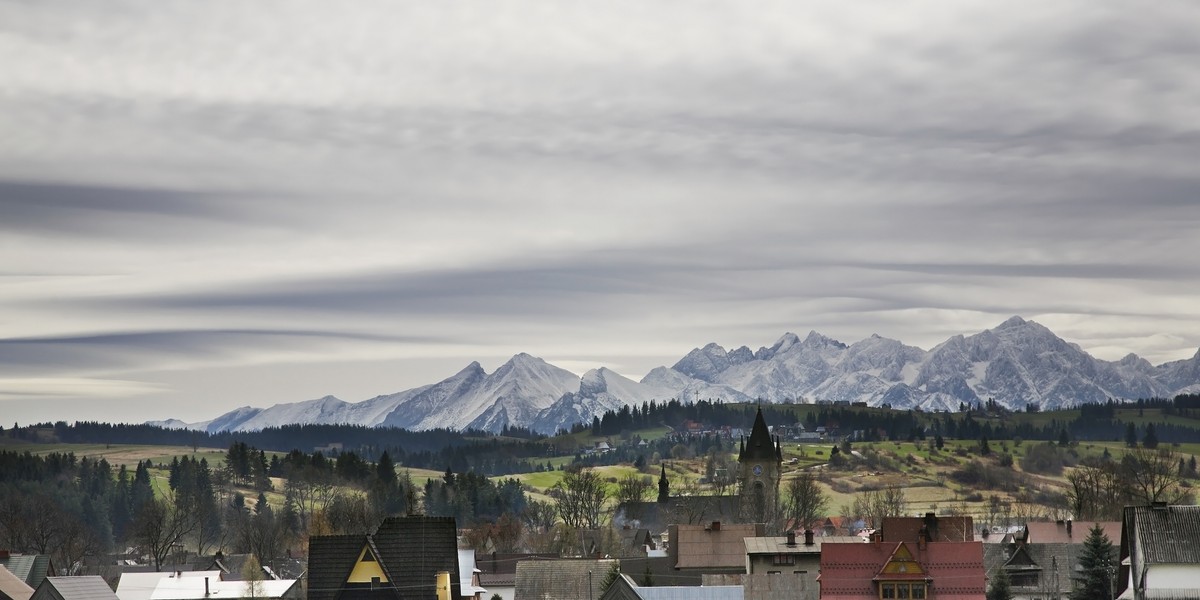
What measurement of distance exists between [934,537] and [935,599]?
2484cm

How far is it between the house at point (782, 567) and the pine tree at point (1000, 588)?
321 inches

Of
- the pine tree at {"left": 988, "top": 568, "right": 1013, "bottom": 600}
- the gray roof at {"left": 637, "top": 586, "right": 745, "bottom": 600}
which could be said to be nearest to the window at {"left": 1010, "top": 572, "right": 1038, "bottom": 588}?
the pine tree at {"left": 988, "top": 568, "right": 1013, "bottom": 600}

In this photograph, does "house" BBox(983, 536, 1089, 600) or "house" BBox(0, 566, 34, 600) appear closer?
"house" BBox(0, 566, 34, 600)

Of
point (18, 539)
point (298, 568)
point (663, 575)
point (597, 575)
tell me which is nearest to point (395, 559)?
point (597, 575)

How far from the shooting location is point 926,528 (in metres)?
103

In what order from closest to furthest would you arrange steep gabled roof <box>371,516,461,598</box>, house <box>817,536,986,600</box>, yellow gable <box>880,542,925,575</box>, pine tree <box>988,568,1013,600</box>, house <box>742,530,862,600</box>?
1. steep gabled roof <box>371,516,461,598</box>
2. house <box>817,536,986,600</box>
3. yellow gable <box>880,542,925,575</box>
4. pine tree <box>988,568,1013,600</box>
5. house <box>742,530,862,600</box>

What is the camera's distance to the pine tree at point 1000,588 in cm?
9512

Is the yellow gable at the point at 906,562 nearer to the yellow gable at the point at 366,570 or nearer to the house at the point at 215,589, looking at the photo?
the yellow gable at the point at 366,570

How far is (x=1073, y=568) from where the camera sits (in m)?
111

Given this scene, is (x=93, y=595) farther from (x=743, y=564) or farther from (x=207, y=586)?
(x=743, y=564)

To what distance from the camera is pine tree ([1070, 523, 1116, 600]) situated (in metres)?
89.6

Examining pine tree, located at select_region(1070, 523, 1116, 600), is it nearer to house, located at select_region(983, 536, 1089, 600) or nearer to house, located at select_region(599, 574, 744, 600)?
house, located at select_region(983, 536, 1089, 600)

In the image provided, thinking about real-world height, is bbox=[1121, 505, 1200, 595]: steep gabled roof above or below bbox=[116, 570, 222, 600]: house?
above

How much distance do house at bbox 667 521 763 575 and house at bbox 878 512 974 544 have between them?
39.0 feet
